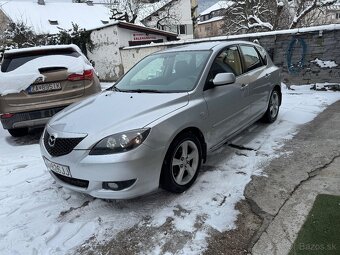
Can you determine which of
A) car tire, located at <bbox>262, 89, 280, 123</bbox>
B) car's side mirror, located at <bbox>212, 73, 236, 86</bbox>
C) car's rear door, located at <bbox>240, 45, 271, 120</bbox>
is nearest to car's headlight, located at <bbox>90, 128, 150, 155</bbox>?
car's side mirror, located at <bbox>212, 73, 236, 86</bbox>

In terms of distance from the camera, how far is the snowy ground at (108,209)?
2.94 meters

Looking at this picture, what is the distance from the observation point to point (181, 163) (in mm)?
3518

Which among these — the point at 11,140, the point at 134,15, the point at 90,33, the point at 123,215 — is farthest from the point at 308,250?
the point at 134,15

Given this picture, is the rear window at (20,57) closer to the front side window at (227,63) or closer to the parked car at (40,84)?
the parked car at (40,84)

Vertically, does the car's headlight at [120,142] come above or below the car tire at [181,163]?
above

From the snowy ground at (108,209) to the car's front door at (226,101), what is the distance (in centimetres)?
44

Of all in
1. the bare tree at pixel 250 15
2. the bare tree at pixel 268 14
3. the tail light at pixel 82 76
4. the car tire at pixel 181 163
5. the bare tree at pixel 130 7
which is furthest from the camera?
the bare tree at pixel 130 7

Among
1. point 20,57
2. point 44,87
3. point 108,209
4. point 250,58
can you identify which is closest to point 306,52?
point 250,58

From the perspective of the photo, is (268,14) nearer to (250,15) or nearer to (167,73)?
(250,15)

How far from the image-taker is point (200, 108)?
3.71 metres

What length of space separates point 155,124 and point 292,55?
759 cm

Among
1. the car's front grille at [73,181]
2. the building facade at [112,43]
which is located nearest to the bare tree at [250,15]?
the building facade at [112,43]

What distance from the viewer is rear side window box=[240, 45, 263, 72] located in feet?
16.5

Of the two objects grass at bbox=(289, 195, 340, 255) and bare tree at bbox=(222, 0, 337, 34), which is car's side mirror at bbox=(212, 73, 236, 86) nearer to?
grass at bbox=(289, 195, 340, 255)
